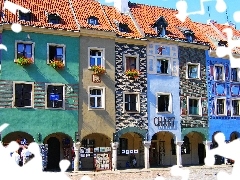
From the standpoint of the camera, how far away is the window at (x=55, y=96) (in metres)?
14.2

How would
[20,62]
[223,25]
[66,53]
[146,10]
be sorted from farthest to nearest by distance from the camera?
[223,25], [146,10], [66,53], [20,62]

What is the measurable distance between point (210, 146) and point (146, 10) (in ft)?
24.0

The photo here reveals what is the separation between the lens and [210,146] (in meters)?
18.0

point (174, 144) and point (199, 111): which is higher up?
point (199, 111)

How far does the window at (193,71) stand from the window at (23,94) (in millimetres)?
7574

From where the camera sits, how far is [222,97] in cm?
1839

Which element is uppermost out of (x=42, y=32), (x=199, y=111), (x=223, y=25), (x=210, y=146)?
(x=223, y=25)

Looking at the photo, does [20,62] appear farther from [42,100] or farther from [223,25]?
[223,25]

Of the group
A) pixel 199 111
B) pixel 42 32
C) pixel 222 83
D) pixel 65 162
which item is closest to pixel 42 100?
pixel 42 32

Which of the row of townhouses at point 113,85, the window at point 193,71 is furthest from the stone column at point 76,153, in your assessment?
the window at point 193,71

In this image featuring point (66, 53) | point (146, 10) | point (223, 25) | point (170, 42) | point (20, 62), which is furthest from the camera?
point (223, 25)

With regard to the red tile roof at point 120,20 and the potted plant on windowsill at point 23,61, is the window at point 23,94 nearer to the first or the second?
the potted plant on windowsill at point 23,61

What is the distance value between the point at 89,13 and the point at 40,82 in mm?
3898

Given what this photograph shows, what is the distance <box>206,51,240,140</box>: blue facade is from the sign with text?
221cm
